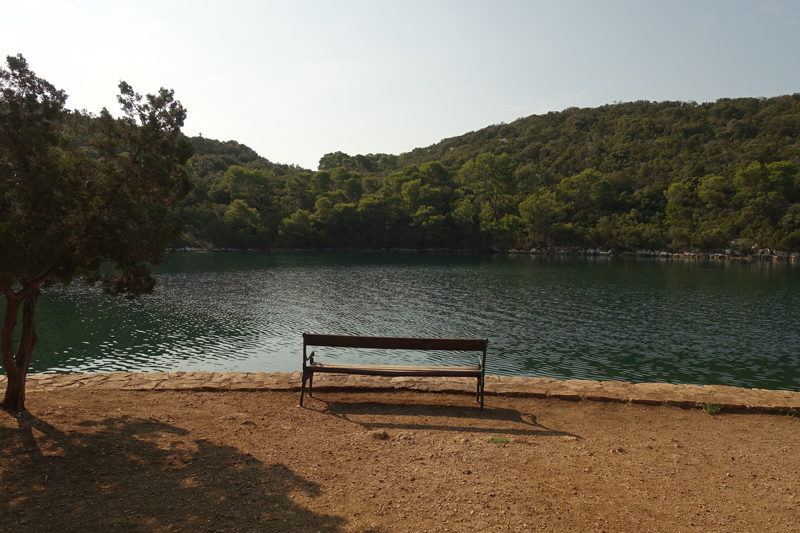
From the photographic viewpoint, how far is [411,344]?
245 inches

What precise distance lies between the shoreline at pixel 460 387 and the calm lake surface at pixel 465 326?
485cm

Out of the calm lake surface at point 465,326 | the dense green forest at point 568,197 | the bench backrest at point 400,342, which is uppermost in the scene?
the dense green forest at point 568,197

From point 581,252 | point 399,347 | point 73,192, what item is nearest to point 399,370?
point 399,347

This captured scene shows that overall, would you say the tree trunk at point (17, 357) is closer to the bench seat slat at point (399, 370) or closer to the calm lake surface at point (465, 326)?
the bench seat slat at point (399, 370)

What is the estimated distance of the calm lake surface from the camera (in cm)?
1268

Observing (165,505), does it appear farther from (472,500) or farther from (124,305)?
(124,305)

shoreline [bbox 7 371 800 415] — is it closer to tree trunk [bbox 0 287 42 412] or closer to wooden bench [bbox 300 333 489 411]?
wooden bench [bbox 300 333 489 411]

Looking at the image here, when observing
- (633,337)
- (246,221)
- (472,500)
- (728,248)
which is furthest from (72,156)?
(728,248)

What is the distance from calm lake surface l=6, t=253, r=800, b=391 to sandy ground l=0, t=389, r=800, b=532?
21.4 ft

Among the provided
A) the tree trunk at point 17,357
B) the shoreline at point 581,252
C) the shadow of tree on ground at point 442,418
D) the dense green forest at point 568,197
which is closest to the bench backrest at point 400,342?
the shadow of tree on ground at point 442,418

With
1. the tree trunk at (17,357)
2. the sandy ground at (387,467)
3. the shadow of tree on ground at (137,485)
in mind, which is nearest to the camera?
the shadow of tree on ground at (137,485)

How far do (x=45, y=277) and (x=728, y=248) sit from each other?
88.2 m

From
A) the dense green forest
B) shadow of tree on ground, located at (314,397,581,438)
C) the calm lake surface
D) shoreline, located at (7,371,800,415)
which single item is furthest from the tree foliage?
the dense green forest

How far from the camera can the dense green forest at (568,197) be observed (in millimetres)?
73312
